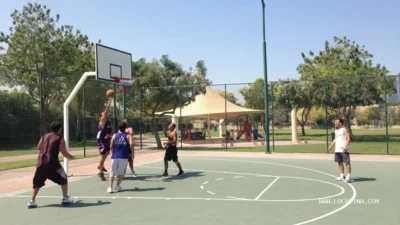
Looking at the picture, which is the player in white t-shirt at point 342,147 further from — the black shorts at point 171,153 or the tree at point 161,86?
the tree at point 161,86

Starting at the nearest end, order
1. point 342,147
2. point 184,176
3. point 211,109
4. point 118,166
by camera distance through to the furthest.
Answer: point 118,166, point 342,147, point 184,176, point 211,109

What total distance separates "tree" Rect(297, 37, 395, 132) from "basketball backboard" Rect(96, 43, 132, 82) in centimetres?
1200

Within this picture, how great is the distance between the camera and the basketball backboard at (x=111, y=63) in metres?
13.8

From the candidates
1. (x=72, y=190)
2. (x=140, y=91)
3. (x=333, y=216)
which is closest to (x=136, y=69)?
(x=140, y=91)

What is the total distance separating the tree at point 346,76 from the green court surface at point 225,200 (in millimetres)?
13003

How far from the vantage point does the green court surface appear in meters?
6.38

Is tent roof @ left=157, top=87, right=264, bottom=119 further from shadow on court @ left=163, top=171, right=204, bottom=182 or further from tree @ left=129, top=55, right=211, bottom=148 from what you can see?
shadow on court @ left=163, top=171, right=204, bottom=182

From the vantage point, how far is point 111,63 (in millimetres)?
14586

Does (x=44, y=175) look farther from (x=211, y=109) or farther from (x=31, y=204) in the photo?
(x=211, y=109)

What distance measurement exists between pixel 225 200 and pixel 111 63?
8718 millimetres

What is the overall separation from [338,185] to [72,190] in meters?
6.69

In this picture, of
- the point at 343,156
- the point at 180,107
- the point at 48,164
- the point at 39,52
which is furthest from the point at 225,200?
the point at 39,52

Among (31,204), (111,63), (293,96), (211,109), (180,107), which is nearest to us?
(31,204)

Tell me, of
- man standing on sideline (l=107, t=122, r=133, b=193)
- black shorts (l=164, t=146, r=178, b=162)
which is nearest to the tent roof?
black shorts (l=164, t=146, r=178, b=162)
